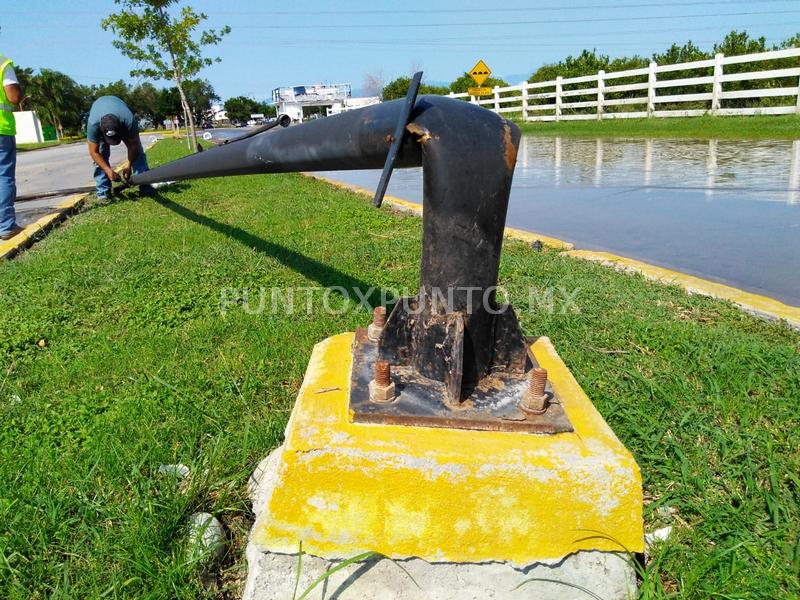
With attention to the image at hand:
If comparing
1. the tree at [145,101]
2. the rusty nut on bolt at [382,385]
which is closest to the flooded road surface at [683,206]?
the rusty nut on bolt at [382,385]

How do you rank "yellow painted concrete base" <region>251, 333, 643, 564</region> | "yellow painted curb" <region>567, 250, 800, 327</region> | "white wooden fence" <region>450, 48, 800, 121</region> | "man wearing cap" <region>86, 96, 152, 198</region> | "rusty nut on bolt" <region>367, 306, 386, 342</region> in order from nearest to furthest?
1. "yellow painted concrete base" <region>251, 333, 643, 564</region>
2. "rusty nut on bolt" <region>367, 306, 386, 342</region>
3. "yellow painted curb" <region>567, 250, 800, 327</region>
4. "man wearing cap" <region>86, 96, 152, 198</region>
5. "white wooden fence" <region>450, 48, 800, 121</region>

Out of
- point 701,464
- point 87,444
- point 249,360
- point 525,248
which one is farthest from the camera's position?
point 525,248

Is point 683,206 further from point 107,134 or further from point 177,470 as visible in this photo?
point 107,134

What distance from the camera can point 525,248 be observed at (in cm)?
464

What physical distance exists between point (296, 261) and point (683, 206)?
4227 millimetres

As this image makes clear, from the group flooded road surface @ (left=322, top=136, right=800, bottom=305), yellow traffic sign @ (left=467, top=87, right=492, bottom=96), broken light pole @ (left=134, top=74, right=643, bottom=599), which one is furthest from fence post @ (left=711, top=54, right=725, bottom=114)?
broken light pole @ (left=134, top=74, right=643, bottom=599)

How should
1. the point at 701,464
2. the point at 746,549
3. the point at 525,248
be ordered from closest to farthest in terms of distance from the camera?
the point at 746,549, the point at 701,464, the point at 525,248

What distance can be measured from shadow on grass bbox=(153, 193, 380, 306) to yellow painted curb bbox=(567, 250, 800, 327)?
1.79 metres

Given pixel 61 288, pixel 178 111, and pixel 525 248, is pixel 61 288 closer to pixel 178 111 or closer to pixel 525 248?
pixel 525 248

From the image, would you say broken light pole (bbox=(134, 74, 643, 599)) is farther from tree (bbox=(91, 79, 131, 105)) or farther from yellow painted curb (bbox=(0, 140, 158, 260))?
tree (bbox=(91, 79, 131, 105))

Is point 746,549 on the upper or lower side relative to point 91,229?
lower

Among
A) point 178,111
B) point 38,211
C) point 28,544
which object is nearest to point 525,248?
point 28,544

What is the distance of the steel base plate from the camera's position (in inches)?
50.7

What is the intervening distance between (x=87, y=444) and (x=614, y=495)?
1752 millimetres
